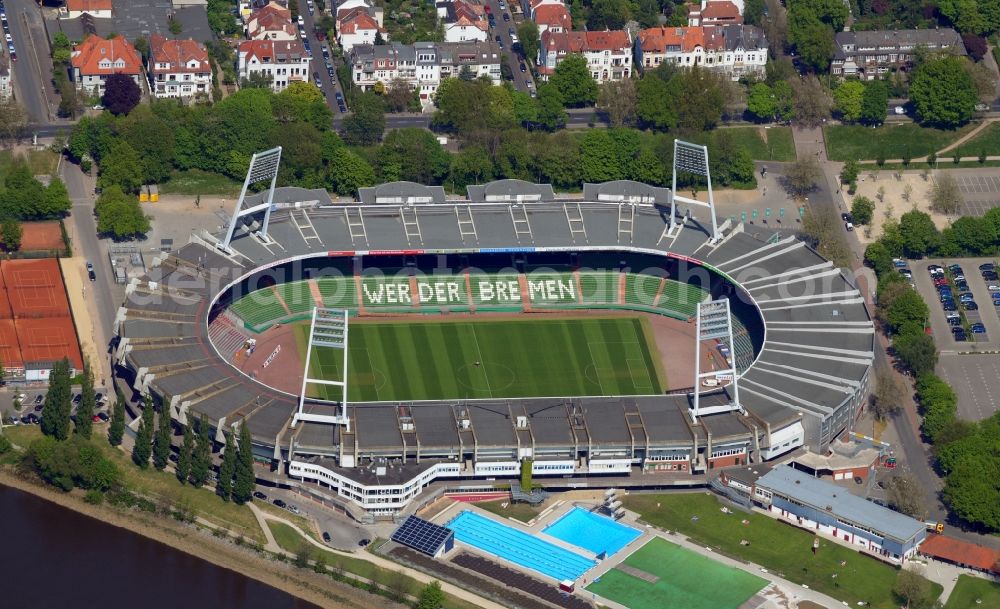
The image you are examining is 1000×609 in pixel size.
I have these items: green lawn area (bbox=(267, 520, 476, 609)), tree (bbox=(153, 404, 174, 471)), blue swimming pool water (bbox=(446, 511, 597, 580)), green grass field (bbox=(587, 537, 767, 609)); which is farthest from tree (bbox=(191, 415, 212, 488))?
green grass field (bbox=(587, 537, 767, 609))

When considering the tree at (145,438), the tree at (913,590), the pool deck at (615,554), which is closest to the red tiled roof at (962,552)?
the tree at (913,590)

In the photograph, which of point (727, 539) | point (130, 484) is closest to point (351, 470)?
point (130, 484)

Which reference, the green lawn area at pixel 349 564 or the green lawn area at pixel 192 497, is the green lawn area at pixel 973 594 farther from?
the green lawn area at pixel 192 497

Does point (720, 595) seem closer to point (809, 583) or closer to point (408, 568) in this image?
point (809, 583)

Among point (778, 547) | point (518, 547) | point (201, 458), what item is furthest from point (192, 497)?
point (778, 547)

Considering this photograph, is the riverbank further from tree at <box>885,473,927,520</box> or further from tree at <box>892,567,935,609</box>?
tree at <box>885,473,927,520</box>
